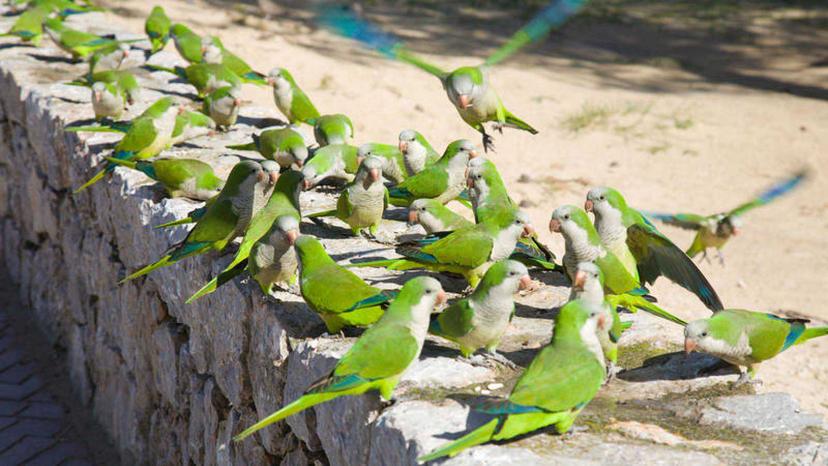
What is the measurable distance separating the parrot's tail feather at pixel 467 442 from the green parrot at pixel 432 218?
1478 millimetres

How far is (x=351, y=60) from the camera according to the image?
10.7 metres

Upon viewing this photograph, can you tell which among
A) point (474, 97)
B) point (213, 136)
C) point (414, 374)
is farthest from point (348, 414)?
point (213, 136)

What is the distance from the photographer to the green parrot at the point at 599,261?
3.38m

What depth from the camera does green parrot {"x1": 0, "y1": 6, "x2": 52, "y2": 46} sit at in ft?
25.7

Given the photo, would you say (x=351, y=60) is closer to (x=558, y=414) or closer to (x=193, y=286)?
(x=193, y=286)

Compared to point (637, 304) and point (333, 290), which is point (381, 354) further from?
point (637, 304)

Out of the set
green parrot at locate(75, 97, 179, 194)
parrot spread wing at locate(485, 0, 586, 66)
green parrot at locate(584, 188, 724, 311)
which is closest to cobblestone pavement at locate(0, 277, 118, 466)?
green parrot at locate(75, 97, 179, 194)

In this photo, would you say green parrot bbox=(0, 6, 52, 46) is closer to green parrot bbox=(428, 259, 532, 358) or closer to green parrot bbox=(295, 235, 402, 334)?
green parrot bbox=(295, 235, 402, 334)

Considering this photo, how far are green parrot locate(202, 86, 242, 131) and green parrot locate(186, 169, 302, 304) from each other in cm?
157

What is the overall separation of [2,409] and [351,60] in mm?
5881

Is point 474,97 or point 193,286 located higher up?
point 474,97

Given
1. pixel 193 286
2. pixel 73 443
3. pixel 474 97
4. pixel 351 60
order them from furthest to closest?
pixel 351 60 → pixel 73 443 → pixel 474 97 → pixel 193 286

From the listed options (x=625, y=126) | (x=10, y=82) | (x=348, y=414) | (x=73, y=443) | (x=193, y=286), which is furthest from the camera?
(x=625, y=126)

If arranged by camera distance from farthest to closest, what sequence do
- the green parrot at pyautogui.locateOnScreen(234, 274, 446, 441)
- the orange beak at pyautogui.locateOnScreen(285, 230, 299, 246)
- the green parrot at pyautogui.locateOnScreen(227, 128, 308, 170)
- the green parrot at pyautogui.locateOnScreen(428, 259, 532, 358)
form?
the green parrot at pyautogui.locateOnScreen(227, 128, 308, 170) < the orange beak at pyautogui.locateOnScreen(285, 230, 299, 246) < the green parrot at pyautogui.locateOnScreen(428, 259, 532, 358) < the green parrot at pyautogui.locateOnScreen(234, 274, 446, 441)
